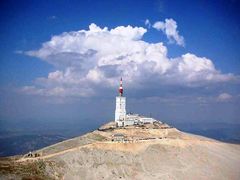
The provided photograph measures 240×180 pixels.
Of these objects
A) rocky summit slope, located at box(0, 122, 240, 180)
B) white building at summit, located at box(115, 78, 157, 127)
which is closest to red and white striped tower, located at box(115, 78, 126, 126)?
white building at summit, located at box(115, 78, 157, 127)

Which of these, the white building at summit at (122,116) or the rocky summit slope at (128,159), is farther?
the white building at summit at (122,116)

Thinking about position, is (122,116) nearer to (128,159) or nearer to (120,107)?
(120,107)

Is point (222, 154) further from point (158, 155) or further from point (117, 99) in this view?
point (117, 99)

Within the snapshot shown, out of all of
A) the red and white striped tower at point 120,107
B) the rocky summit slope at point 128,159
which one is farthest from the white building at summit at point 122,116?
the rocky summit slope at point 128,159

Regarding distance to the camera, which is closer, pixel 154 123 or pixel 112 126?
pixel 112 126

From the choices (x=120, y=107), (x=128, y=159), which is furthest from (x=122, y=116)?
(x=128, y=159)

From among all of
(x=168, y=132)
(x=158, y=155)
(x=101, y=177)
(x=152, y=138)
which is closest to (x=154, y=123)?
(x=168, y=132)

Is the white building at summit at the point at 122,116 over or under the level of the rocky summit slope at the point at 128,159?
over

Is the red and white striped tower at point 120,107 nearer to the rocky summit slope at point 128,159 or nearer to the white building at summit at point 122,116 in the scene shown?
the white building at summit at point 122,116
